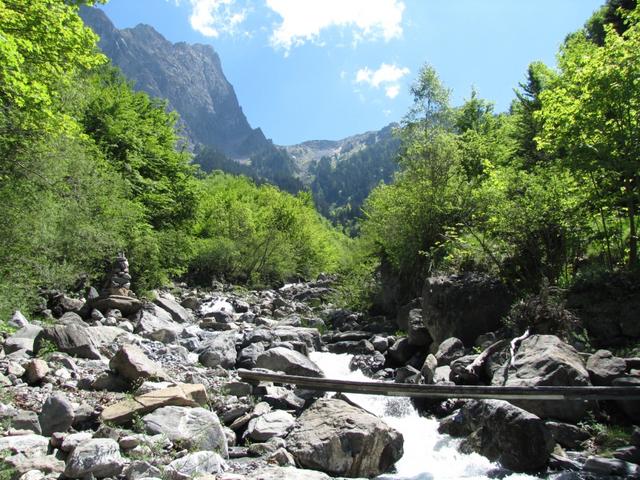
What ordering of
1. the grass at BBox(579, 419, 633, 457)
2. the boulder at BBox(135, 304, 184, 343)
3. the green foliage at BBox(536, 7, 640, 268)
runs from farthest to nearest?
1. the boulder at BBox(135, 304, 184, 343)
2. the green foliage at BBox(536, 7, 640, 268)
3. the grass at BBox(579, 419, 633, 457)

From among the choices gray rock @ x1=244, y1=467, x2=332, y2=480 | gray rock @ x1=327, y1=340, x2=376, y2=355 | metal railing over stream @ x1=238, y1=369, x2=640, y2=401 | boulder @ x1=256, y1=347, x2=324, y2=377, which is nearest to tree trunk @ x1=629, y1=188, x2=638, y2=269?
metal railing over stream @ x1=238, y1=369, x2=640, y2=401

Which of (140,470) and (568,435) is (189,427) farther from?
(568,435)

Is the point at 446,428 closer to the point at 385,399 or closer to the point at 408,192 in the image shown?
the point at 385,399

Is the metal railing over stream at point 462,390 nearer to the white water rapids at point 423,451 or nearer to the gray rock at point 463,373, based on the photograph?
the white water rapids at point 423,451

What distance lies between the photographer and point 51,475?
5.50 metres

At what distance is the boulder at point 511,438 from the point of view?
7082 millimetres

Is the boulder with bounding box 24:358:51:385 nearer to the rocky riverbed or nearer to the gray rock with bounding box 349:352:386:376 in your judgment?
the rocky riverbed

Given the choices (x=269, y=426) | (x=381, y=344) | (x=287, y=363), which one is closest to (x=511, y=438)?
(x=269, y=426)

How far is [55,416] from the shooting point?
261 inches

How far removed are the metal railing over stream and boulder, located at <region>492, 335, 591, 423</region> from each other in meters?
0.51

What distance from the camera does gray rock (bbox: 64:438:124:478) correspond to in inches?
219

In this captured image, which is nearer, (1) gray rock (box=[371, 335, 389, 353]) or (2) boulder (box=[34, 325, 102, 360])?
(2) boulder (box=[34, 325, 102, 360])

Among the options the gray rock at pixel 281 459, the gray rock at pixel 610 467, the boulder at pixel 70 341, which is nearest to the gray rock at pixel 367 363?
the gray rock at pixel 281 459

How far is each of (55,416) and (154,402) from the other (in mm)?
1373
